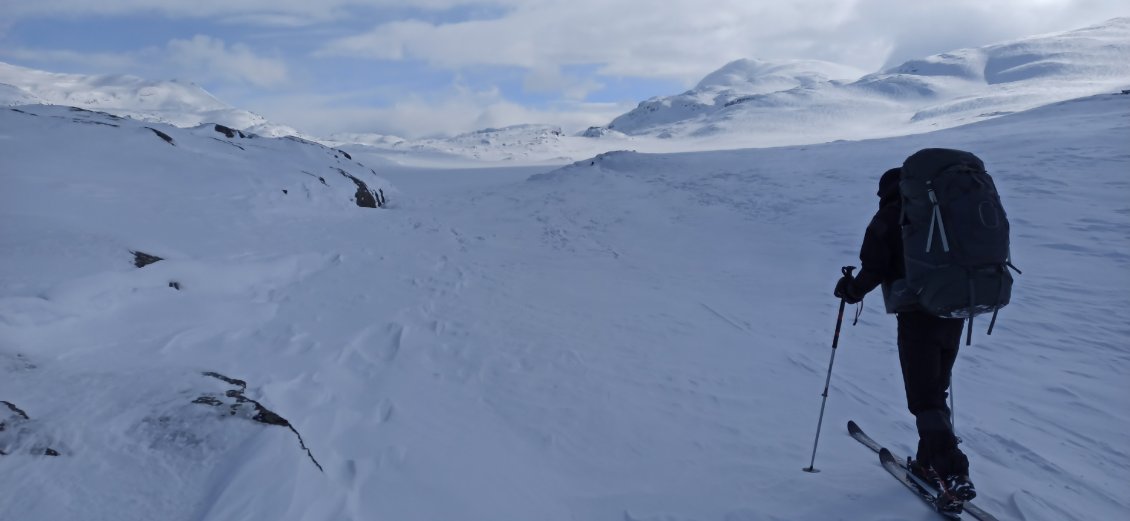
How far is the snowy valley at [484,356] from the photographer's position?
376 centimetres

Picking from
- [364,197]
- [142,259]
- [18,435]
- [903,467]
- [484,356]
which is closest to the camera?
[18,435]

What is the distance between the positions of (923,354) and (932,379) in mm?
155

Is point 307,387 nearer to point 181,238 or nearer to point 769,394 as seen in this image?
point 769,394

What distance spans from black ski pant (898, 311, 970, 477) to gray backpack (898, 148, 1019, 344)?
22cm

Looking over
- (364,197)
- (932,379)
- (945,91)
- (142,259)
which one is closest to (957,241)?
(932,379)

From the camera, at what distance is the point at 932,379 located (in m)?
3.61

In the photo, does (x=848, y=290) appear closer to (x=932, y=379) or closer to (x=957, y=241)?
(x=932, y=379)

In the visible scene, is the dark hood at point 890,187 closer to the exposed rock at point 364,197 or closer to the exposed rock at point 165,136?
the exposed rock at point 165,136

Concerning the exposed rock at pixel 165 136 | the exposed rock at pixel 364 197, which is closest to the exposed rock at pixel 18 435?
the exposed rock at pixel 165 136

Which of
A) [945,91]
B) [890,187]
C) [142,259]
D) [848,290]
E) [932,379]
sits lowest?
[932,379]

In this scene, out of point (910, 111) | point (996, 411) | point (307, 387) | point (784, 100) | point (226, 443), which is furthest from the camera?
point (784, 100)

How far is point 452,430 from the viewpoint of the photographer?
4922 millimetres

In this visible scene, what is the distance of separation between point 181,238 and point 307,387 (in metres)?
5.21

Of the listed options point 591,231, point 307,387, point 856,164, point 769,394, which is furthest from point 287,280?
point 856,164
